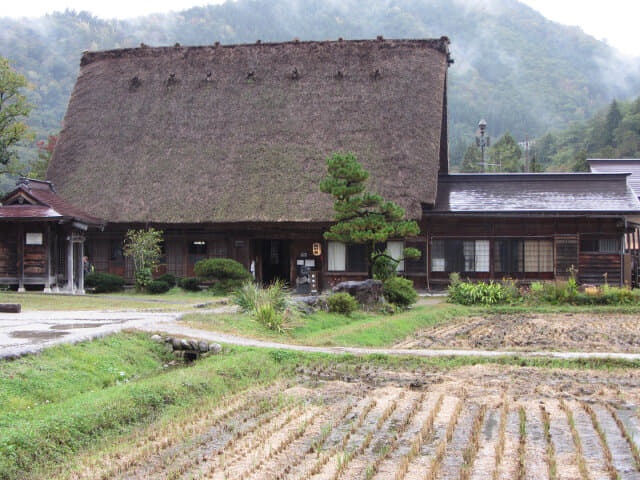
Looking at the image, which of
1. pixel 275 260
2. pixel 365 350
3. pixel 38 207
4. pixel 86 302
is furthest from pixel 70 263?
pixel 365 350

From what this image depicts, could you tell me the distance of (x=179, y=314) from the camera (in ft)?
48.3

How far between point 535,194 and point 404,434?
2068cm

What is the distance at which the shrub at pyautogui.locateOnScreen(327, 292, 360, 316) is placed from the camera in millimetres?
17172

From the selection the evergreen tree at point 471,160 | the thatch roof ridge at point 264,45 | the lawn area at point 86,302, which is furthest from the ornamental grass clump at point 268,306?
the evergreen tree at point 471,160

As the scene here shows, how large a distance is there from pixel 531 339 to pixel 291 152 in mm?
15056

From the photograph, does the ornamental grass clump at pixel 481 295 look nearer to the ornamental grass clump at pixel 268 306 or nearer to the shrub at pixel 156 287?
the ornamental grass clump at pixel 268 306

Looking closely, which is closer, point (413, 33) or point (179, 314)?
point (179, 314)

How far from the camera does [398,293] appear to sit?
1952 cm

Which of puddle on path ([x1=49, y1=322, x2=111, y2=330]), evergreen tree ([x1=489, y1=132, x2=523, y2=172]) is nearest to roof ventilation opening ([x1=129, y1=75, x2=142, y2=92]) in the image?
puddle on path ([x1=49, y1=322, x2=111, y2=330])

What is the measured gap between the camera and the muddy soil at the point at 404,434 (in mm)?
5785

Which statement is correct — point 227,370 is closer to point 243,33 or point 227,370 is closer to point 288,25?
point 243,33

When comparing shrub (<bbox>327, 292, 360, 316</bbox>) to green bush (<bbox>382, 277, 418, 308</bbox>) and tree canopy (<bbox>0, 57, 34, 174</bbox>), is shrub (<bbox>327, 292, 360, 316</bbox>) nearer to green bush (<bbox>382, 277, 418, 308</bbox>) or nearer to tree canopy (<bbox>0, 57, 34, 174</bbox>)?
A: green bush (<bbox>382, 277, 418, 308</bbox>)

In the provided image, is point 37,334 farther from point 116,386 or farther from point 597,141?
point 597,141

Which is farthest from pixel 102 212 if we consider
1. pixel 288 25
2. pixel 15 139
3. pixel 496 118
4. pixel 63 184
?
pixel 288 25
